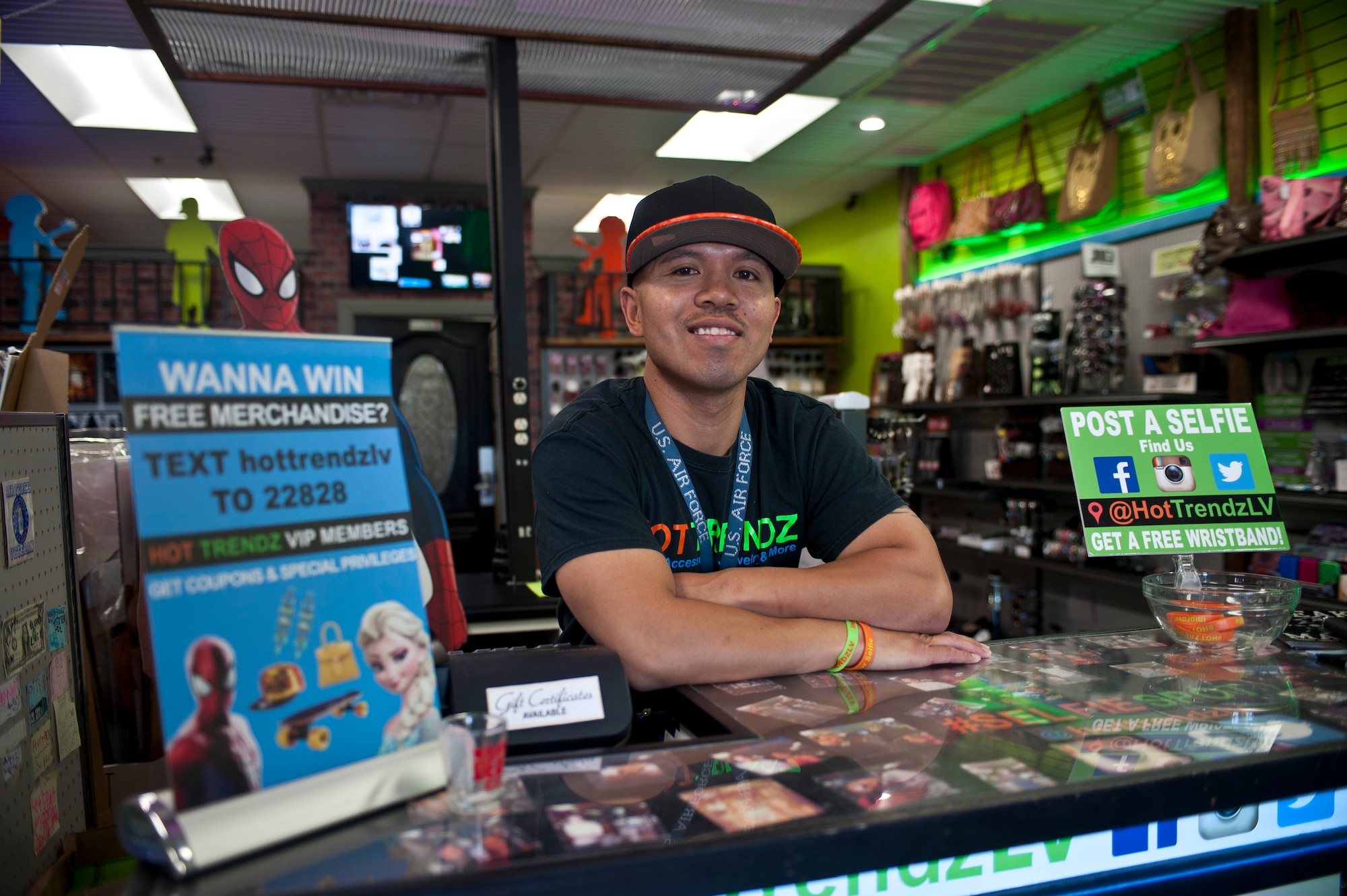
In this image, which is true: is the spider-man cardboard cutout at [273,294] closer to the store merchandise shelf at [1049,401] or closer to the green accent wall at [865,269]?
the store merchandise shelf at [1049,401]

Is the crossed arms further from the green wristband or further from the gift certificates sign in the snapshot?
the gift certificates sign

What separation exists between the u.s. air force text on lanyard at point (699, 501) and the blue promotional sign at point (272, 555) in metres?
0.75

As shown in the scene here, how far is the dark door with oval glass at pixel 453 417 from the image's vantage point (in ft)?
23.2

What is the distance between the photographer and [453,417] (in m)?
7.15

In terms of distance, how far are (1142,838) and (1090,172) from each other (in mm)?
5026

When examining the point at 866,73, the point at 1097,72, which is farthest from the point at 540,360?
the point at 1097,72

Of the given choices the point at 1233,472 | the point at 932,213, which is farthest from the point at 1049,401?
the point at 1233,472

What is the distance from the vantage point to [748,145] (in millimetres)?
6621

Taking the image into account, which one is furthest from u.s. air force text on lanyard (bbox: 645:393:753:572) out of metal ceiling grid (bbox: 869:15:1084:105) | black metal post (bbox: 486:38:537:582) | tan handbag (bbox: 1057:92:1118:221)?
tan handbag (bbox: 1057:92:1118:221)

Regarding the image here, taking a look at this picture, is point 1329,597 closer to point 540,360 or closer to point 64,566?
point 64,566

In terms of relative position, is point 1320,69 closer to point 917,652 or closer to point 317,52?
point 917,652

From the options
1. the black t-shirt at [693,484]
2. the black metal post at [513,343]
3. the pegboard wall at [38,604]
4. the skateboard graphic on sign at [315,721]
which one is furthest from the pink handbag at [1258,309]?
the pegboard wall at [38,604]

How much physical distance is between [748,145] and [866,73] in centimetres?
167

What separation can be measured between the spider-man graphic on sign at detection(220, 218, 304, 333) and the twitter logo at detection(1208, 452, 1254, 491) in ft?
6.69
